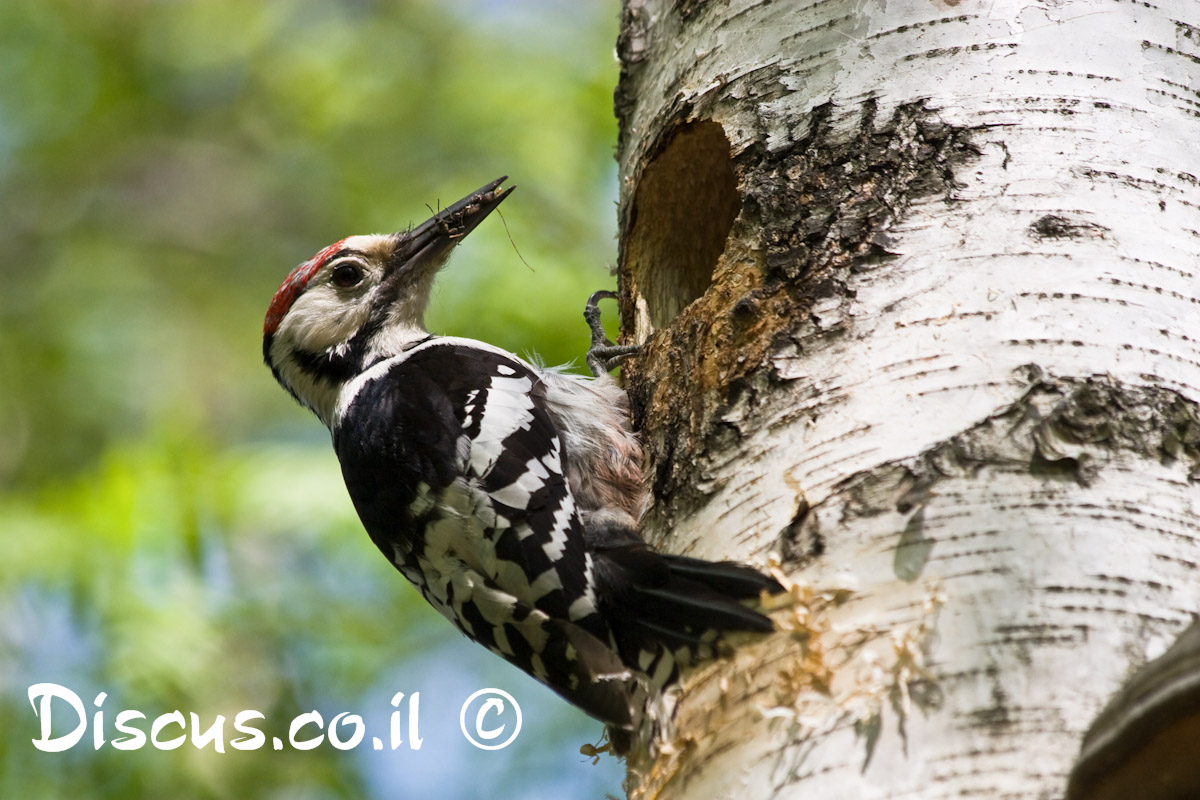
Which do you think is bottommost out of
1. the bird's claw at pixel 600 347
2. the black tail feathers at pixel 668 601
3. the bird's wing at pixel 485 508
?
the black tail feathers at pixel 668 601

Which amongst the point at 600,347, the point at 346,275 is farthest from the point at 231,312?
the point at 600,347

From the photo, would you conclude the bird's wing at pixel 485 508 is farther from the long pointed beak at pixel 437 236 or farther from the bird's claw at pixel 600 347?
the long pointed beak at pixel 437 236

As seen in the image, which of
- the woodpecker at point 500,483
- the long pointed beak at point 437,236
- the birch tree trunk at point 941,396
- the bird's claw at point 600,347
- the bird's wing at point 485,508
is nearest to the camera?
the birch tree trunk at point 941,396

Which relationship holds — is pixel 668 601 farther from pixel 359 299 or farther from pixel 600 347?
pixel 359 299

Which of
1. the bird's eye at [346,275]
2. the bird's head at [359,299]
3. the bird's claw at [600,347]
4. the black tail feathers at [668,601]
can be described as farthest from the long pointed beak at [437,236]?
the black tail feathers at [668,601]

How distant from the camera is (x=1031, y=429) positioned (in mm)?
1804

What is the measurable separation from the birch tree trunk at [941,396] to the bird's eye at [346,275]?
169cm

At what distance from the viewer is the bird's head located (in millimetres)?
3914

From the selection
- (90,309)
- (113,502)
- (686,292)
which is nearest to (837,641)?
(686,292)

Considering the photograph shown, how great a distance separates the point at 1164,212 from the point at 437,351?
208cm

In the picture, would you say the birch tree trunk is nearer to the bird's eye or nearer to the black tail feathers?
the black tail feathers

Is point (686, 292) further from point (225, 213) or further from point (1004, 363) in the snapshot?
point (225, 213)

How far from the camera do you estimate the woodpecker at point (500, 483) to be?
2.35 meters

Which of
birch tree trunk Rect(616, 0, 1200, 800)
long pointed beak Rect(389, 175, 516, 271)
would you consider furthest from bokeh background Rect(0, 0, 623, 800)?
birch tree trunk Rect(616, 0, 1200, 800)
